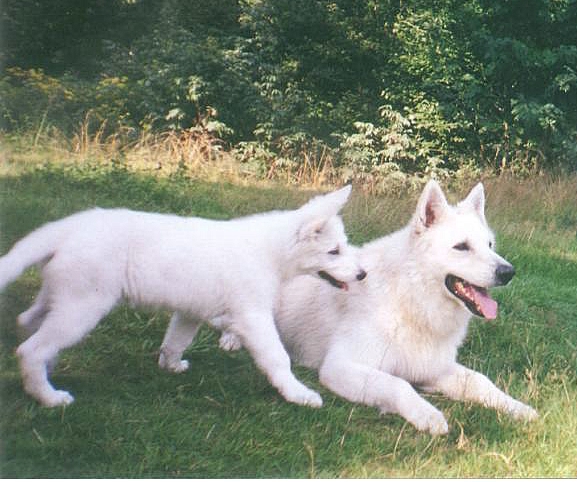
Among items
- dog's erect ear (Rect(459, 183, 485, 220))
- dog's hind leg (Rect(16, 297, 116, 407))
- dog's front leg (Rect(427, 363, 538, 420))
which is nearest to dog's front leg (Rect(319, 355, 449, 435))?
dog's front leg (Rect(427, 363, 538, 420))

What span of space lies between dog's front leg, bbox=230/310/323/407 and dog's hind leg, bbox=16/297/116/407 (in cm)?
80

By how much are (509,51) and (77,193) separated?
3.75 meters

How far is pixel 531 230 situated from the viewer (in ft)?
23.9

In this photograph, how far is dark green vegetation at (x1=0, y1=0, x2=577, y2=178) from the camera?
16.3 feet

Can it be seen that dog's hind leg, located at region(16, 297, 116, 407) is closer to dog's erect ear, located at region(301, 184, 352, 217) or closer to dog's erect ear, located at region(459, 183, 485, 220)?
dog's erect ear, located at region(301, 184, 352, 217)

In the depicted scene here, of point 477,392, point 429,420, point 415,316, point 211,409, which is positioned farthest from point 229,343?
point 477,392

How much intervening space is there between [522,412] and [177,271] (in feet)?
6.82

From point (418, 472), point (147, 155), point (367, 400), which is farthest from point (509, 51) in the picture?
point (418, 472)

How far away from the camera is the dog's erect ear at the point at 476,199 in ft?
14.5

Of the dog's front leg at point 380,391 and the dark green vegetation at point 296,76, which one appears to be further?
the dark green vegetation at point 296,76

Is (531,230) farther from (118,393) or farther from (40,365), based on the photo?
(40,365)

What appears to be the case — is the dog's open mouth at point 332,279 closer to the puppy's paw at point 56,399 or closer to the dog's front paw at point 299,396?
the dog's front paw at point 299,396

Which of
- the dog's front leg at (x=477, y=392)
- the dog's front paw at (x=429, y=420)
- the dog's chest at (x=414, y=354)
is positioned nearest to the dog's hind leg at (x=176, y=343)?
the dog's chest at (x=414, y=354)

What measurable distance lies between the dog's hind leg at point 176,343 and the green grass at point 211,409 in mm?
75
